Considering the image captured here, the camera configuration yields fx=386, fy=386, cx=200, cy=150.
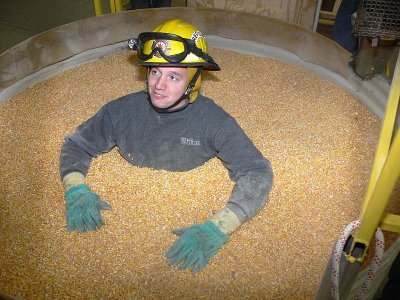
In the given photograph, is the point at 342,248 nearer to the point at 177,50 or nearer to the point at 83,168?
the point at 177,50

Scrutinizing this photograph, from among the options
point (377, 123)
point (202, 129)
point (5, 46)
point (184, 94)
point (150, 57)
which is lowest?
point (5, 46)

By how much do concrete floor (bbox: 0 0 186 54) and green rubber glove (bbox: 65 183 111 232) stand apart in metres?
3.78

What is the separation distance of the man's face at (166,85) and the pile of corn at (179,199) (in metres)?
0.58

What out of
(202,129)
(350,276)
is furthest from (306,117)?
(350,276)

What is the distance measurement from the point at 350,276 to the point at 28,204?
193cm

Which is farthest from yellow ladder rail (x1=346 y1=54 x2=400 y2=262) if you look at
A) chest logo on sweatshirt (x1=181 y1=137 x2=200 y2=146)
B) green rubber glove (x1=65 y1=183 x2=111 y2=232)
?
green rubber glove (x1=65 y1=183 x2=111 y2=232)

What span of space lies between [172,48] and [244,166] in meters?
0.82

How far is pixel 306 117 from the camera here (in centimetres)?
327

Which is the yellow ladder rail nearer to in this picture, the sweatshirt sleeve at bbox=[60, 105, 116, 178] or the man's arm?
the man's arm

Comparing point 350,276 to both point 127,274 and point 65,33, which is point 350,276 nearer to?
point 127,274

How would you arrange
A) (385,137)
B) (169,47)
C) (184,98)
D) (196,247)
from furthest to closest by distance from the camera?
(184,98)
(169,47)
(196,247)
(385,137)

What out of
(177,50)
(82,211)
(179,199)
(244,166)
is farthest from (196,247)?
(177,50)

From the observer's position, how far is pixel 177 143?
96.5 inches

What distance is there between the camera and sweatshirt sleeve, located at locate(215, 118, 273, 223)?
89.7 inches
